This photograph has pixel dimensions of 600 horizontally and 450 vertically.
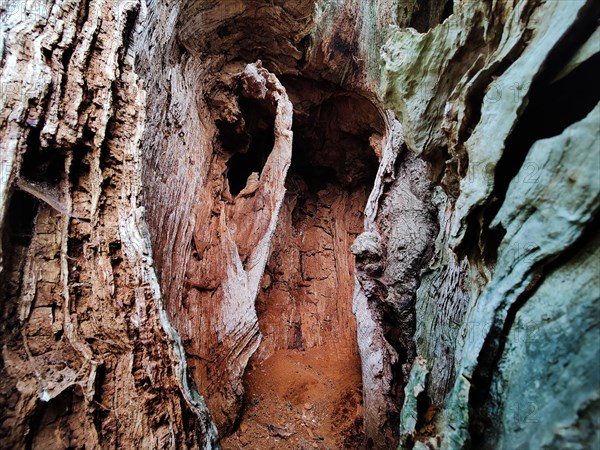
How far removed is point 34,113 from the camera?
1.86 metres

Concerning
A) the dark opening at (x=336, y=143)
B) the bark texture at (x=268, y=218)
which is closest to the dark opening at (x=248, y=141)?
the bark texture at (x=268, y=218)

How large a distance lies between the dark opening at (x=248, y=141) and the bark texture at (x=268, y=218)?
0.18ft

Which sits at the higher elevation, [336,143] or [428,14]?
[428,14]

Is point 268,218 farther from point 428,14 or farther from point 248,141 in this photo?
point 428,14

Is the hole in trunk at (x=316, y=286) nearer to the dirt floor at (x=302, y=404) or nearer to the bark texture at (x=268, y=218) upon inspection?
the dirt floor at (x=302, y=404)

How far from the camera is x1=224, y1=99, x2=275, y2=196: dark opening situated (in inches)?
153

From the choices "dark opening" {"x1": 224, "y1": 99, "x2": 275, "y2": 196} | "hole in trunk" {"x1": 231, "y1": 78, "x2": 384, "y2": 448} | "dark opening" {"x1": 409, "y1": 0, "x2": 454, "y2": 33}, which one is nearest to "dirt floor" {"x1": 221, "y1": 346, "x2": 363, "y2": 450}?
"hole in trunk" {"x1": 231, "y1": 78, "x2": 384, "y2": 448}

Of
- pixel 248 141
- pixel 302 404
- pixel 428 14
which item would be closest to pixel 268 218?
pixel 248 141

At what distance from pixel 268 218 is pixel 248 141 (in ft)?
3.76

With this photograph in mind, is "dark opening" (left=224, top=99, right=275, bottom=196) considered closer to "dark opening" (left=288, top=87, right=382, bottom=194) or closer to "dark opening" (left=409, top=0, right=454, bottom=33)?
"dark opening" (left=288, top=87, right=382, bottom=194)

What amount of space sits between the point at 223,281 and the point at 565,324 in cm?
252

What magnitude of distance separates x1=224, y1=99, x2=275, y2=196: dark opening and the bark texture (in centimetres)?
6

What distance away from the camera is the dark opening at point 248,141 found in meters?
3.88

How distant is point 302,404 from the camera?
3.08 m
